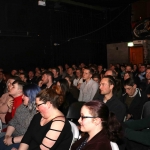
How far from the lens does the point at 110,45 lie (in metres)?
13.1

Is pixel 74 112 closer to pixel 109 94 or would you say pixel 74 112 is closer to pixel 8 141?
pixel 109 94

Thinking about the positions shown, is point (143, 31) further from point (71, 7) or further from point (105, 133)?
point (105, 133)

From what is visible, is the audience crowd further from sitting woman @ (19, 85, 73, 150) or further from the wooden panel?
the wooden panel

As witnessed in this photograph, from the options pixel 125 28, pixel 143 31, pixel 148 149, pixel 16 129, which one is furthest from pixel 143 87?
pixel 125 28

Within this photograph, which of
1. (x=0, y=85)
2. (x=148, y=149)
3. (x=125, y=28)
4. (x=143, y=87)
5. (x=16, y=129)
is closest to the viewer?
(x=148, y=149)

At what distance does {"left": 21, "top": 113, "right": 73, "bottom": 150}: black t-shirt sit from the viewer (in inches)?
83.0

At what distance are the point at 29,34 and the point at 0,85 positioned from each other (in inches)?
151

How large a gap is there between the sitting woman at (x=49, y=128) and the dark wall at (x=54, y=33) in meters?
7.03

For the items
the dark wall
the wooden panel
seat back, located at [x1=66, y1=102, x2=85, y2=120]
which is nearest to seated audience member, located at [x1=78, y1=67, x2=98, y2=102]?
seat back, located at [x1=66, y1=102, x2=85, y2=120]

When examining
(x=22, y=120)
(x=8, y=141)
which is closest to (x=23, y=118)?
(x=22, y=120)

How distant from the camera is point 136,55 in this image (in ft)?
39.8

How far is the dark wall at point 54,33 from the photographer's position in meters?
9.01

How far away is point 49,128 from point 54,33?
8711 mm

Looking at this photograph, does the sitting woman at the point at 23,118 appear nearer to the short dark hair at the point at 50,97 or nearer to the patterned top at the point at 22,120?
the patterned top at the point at 22,120
